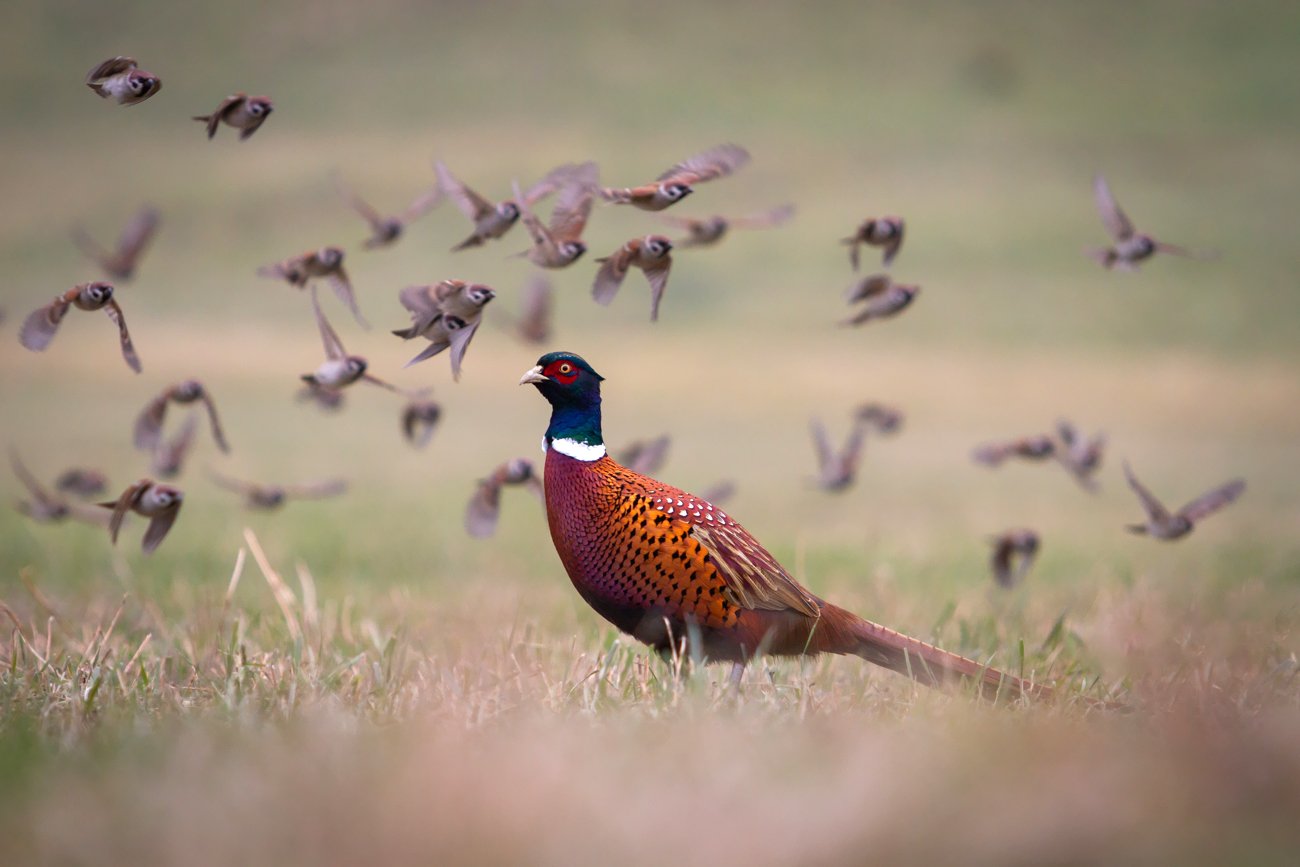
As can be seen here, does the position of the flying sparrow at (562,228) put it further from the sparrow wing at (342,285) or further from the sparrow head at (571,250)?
the sparrow wing at (342,285)

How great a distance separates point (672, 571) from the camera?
14.8 ft

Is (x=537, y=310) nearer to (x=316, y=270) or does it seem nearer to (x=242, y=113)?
(x=316, y=270)

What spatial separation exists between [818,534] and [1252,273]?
17846 mm

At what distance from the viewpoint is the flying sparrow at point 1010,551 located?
668 cm

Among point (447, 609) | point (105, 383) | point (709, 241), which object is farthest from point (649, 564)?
point (105, 383)

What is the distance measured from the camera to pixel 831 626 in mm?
4727

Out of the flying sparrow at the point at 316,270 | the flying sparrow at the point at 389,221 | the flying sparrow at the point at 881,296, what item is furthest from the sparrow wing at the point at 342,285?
the flying sparrow at the point at 881,296

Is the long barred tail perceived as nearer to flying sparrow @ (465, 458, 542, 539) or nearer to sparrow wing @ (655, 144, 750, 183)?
flying sparrow @ (465, 458, 542, 539)

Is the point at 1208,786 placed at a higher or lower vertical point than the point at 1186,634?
higher

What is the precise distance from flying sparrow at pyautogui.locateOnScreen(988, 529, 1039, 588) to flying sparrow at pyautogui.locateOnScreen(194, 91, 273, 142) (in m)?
3.93

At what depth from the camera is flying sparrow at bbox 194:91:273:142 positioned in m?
4.48

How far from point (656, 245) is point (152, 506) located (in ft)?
5.96

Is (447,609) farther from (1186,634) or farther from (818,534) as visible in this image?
(818,534)

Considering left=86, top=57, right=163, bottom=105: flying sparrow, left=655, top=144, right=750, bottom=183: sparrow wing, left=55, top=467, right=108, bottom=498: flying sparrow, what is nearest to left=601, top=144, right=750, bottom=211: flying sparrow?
left=655, top=144, right=750, bottom=183: sparrow wing
